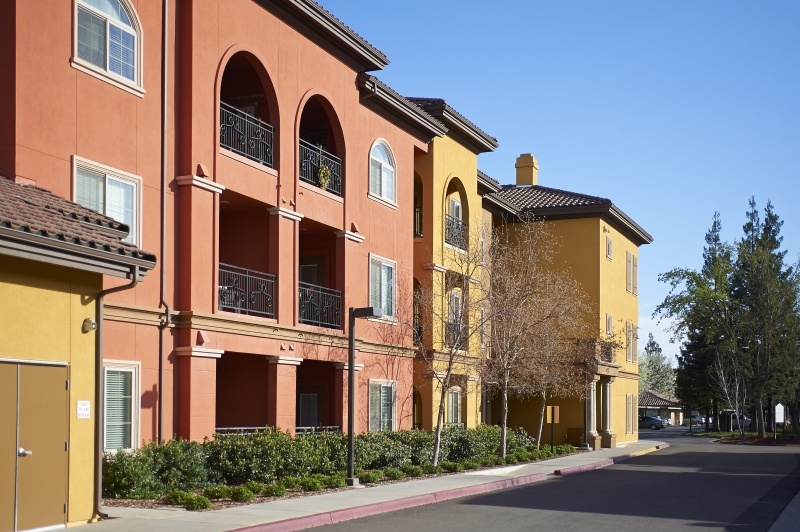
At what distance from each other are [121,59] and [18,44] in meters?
2.65

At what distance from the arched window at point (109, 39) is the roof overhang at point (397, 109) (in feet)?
31.8

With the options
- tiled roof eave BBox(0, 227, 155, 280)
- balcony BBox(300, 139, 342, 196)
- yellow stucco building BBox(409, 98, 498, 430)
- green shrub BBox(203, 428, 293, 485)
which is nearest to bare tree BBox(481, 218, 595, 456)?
yellow stucco building BBox(409, 98, 498, 430)

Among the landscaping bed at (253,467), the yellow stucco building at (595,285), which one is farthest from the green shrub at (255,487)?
the yellow stucco building at (595,285)

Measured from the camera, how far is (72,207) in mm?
15672

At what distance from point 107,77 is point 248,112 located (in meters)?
6.92

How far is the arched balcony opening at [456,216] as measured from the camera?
35.3 metres

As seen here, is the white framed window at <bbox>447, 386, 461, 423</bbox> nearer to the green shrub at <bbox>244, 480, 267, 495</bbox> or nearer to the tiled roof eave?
the green shrub at <bbox>244, 480, 267, 495</bbox>

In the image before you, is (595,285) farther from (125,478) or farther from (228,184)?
(125,478)

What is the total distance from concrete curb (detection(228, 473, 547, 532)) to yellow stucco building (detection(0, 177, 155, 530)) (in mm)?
2546


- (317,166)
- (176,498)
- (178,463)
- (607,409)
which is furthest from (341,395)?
(607,409)

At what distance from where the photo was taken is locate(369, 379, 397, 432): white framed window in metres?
29.2

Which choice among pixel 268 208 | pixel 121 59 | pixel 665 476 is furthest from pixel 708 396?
pixel 121 59

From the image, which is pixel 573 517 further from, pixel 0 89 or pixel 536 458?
pixel 536 458

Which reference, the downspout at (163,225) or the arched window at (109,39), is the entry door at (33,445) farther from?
the arched window at (109,39)
